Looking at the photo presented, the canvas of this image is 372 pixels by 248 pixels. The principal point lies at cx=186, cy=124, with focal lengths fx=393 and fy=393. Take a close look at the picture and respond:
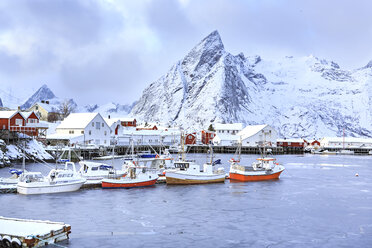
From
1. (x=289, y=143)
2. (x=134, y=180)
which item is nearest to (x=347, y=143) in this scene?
(x=289, y=143)

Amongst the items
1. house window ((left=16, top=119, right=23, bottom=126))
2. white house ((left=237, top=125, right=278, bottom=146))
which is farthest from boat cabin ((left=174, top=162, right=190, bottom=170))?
white house ((left=237, top=125, right=278, bottom=146))

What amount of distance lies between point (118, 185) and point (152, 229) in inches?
714

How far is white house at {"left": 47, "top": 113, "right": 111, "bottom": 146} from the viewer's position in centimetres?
9225

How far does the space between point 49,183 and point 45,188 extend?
1.96ft

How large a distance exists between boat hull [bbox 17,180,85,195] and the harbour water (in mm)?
941

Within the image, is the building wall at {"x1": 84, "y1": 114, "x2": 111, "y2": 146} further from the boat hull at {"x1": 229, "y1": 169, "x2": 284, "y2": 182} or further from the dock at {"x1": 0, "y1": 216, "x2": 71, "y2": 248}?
the dock at {"x1": 0, "y1": 216, "x2": 71, "y2": 248}

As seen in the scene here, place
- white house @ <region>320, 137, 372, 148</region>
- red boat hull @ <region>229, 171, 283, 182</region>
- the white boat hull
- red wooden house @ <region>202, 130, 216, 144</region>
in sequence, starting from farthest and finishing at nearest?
white house @ <region>320, 137, 372, 148</region> → red wooden house @ <region>202, 130, 216, 144</region> → red boat hull @ <region>229, 171, 283, 182</region> → the white boat hull

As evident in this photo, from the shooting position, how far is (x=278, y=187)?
1886 inches

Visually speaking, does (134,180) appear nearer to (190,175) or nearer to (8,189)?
(190,175)

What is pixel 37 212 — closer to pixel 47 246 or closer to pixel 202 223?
pixel 47 246

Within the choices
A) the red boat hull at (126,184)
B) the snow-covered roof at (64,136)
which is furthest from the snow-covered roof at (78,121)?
the red boat hull at (126,184)

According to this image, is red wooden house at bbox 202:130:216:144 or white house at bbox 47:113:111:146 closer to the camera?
white house at bbox 47:113:111:146

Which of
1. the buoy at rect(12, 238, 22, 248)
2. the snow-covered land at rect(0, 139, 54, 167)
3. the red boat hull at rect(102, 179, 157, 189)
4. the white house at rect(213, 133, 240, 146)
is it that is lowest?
the buoy at rect(12, 238, 22, 248)

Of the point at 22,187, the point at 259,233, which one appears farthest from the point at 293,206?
the point at 22,187
